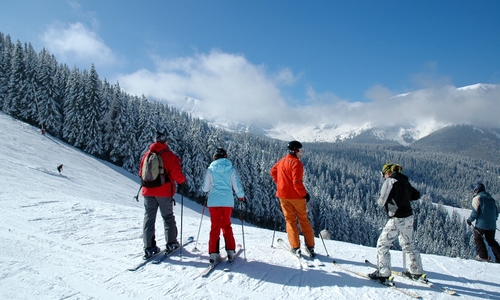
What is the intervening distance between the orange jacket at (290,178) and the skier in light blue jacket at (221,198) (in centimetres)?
103

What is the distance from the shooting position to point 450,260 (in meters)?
6.53

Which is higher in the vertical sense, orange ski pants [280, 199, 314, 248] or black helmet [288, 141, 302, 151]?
black helmet [288, 141, 302, 151]

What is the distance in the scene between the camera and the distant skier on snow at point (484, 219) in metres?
7.47

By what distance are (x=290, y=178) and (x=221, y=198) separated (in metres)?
1.62

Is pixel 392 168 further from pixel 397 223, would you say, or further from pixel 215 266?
pixel 215 266

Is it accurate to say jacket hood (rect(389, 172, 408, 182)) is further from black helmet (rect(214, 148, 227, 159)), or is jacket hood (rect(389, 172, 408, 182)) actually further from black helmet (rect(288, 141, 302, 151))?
black helmet (rect(214, 148, 227, 159))

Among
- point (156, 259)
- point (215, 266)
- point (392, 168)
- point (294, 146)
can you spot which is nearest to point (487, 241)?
point (392, 168)

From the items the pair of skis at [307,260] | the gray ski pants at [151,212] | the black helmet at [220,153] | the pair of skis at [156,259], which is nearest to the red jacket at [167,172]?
the gray ski pants at [151,212]

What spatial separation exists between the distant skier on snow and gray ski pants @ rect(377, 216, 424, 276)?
3.96m

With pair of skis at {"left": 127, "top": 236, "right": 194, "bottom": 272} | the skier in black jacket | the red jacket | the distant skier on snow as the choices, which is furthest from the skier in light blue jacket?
the distant skier on snow

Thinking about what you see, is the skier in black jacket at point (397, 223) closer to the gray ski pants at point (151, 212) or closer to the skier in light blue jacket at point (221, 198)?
the skier in light blue jacket at point (221, 198)

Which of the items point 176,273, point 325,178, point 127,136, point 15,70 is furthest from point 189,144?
point 325,178

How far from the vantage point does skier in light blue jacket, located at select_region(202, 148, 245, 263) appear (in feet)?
17.4

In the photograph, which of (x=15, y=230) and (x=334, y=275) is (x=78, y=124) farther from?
(x=334, y=275)
